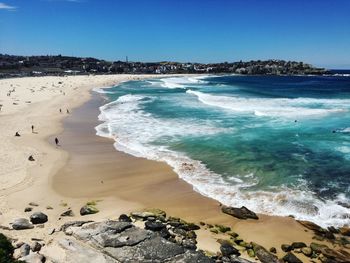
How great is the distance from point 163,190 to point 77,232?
6825mm

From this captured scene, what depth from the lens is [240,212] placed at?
56.2 feet

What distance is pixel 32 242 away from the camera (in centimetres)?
1359

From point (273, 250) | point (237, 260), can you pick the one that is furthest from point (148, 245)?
point (273, 250)

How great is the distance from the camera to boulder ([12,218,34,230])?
48.7 feet

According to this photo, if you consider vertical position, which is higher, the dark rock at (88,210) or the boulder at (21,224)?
the boulder at (21,224)

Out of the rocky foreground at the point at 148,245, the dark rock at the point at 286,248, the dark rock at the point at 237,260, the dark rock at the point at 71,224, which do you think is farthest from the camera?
the dark rock at the point at 71,224

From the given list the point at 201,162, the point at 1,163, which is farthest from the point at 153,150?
the point at 1,163

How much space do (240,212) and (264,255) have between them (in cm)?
366

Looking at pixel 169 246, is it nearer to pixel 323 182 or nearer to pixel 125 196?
pixel 125 196

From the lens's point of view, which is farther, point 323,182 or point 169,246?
point 323,182

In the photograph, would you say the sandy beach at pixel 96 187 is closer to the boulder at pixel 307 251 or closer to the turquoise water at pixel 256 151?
the boulder at pixel 307 251

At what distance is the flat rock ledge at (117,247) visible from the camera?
12.4 metres

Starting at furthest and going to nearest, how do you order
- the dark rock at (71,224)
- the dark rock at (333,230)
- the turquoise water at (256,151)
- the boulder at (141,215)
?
the turquoise water at (256,151) < the boulder at (141,215) < the dark rock at (333,230) < the dark rock at (71,224)

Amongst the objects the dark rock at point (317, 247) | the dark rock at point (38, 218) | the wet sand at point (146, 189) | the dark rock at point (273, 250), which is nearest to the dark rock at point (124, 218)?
the wet sand at point (146, 189)
